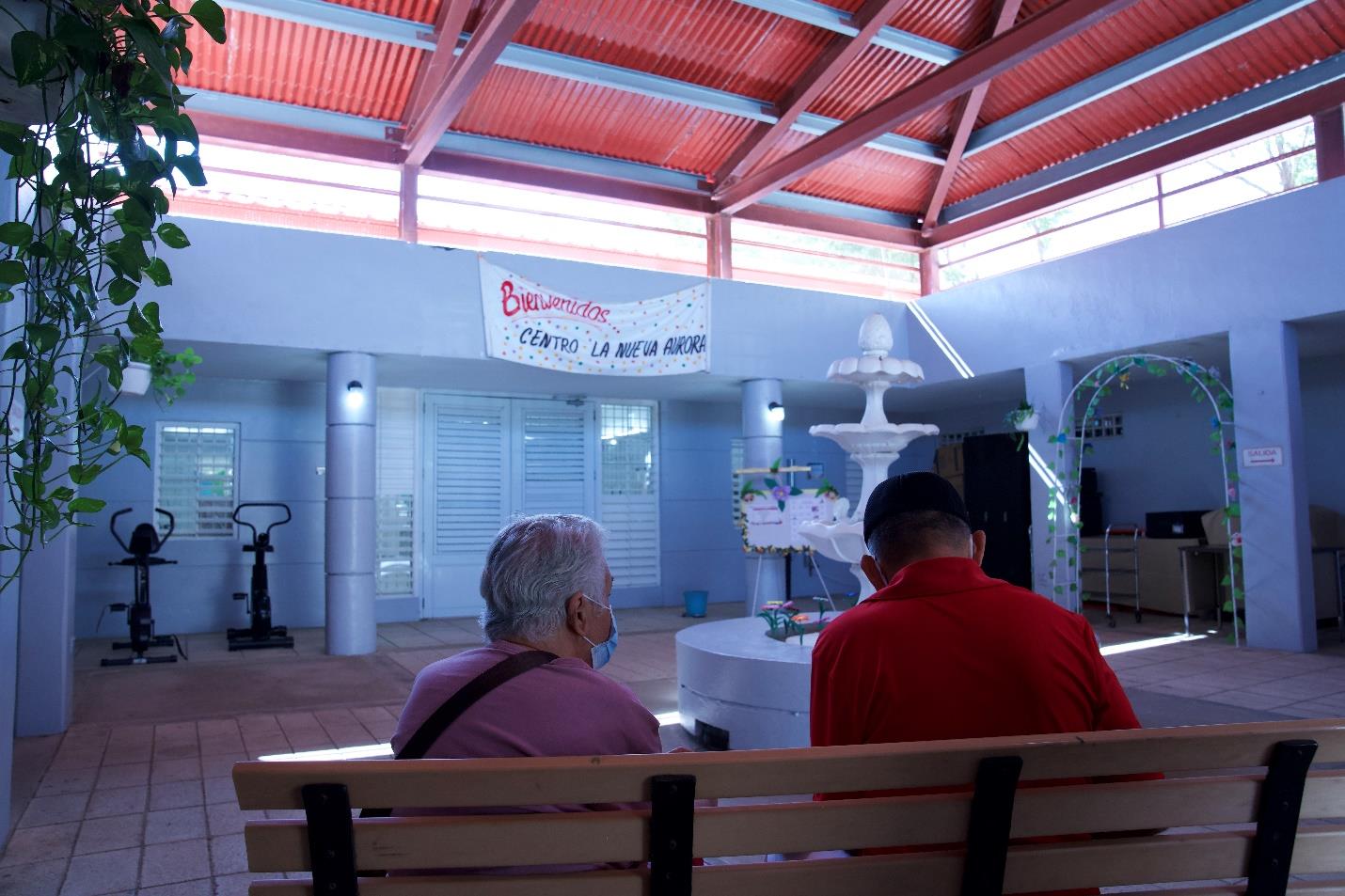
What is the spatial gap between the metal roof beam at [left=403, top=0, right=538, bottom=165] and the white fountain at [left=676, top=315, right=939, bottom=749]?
11.7 feet

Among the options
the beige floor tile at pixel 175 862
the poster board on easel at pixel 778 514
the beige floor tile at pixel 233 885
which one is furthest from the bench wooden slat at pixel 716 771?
the poster board on easel at pixel 778 514

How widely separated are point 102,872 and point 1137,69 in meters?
10.4

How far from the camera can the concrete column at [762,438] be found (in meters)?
10.2

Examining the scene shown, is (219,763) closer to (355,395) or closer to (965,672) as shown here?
(355,395)

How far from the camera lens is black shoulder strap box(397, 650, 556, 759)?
1514 mm

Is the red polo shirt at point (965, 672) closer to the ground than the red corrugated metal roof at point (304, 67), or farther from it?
closer to the ground

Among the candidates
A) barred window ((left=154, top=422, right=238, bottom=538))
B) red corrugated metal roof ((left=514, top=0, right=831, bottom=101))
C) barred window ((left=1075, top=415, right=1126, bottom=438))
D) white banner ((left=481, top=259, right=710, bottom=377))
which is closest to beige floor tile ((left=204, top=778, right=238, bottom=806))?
white banner ((left=481, top=259, right=710, bottom=377))

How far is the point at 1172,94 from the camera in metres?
9.34

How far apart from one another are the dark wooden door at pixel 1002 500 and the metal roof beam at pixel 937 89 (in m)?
4.17

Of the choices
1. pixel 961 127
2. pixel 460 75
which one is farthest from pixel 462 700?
pixel 961 127

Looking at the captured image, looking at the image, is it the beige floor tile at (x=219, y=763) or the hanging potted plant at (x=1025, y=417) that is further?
the hanging potted plant at (x=1025, y=417)

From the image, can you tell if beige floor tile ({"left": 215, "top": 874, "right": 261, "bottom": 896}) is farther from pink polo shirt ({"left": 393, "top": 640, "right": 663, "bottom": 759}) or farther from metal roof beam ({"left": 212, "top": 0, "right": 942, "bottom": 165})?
metal roof beam ({"left": 212, "top": 0, "right": 942, "bottom": 165})

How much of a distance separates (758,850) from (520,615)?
0.67 metres

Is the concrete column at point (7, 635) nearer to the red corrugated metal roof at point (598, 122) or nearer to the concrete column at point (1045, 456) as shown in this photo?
the red corrugated metal roof at point (598, 122)
